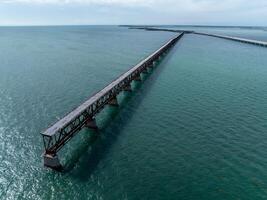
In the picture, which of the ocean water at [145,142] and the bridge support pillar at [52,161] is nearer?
the ocean water at [145,142]

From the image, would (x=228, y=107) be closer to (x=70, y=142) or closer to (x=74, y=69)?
(x=70, y=142)

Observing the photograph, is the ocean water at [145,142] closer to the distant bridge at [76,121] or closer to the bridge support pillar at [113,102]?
the bridge support pillar at [113,102]

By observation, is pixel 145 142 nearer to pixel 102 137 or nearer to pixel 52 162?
pixel 102 137

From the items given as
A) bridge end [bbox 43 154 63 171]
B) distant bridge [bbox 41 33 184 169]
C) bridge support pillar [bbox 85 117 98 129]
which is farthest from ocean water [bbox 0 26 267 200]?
distant bridge [bbox 41 33 184 169]

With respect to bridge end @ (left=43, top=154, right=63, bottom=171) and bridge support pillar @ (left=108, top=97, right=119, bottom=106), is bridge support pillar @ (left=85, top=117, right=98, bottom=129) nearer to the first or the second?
bridge support pillar @ (left=108, top=97, right=119, bottom=106)

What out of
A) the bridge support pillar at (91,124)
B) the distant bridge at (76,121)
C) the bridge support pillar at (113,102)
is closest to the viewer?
the distant bridge at (76,121)

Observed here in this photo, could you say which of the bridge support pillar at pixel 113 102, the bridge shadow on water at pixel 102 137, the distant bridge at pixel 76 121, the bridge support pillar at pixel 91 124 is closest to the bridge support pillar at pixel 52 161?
the distant bridge at pixel 76 121

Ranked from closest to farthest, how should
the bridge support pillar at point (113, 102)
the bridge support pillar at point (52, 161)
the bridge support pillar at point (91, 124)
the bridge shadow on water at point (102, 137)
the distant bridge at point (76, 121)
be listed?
1. the bridge support pillar at point (52, 161)
2. the distant bridge at point (76, 121)
3. the bridge shadow on water at point (102, 137)
4. the bridge support pillar at point (91, 124)
5. the bridge support pillar at point (113, 102)

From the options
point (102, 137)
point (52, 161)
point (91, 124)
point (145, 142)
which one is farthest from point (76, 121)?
point (145, 142)
